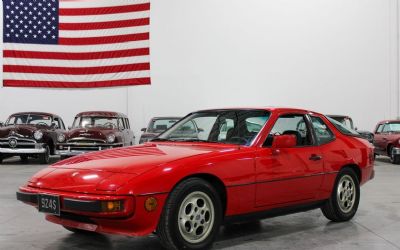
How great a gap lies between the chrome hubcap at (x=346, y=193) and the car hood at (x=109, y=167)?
5.57 feet

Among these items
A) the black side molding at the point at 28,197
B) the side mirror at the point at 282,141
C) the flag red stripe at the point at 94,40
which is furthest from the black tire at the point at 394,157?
the black side molding at the point at 28,197

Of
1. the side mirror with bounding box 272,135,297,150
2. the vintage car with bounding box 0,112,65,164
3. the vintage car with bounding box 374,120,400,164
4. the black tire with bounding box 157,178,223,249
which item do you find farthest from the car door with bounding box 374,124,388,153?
the black tire with bounding box 157,178,223,249

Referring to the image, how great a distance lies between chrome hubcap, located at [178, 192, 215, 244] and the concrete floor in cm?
39

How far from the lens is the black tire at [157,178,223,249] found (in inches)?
151

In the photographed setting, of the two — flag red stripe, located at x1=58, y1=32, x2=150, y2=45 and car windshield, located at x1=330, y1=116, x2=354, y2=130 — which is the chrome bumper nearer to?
car windshield, located at x1=330, y1=116, x2=354, y2=130

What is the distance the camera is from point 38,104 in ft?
58.4

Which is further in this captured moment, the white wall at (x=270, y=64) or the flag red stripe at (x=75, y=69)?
the white wall at (x=270, y=64)

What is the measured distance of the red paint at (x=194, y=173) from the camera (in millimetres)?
3721

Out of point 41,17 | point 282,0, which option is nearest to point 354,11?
point 282,0

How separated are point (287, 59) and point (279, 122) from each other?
42.9ft

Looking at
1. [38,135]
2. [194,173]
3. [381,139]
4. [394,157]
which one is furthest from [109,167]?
[381,139]

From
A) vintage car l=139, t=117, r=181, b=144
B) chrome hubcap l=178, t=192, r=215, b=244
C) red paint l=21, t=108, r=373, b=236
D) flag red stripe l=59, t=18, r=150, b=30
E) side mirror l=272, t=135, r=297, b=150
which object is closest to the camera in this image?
red paint l=21, t=108, r=373, b=236

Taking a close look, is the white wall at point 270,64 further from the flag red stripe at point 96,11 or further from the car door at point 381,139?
the car door at point 381,139

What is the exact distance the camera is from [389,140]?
14.0 m
